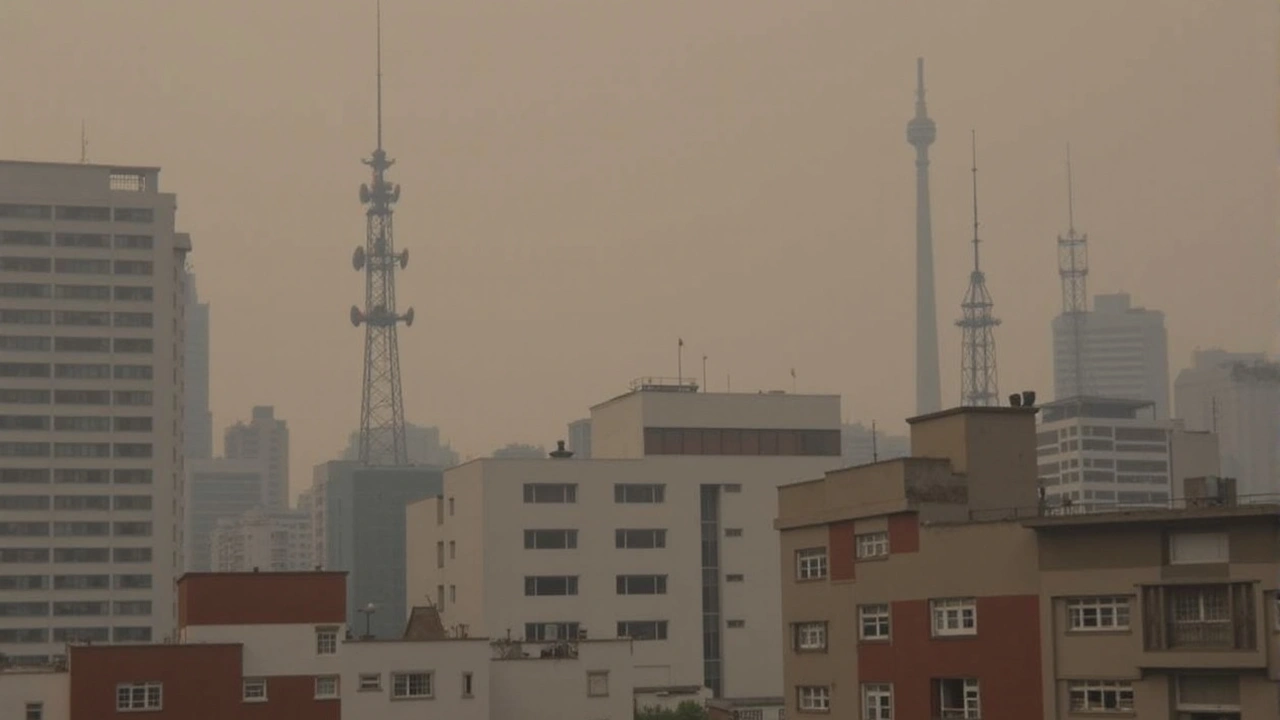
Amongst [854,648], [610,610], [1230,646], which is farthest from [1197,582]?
[610,610]

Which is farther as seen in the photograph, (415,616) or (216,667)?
(415,616)

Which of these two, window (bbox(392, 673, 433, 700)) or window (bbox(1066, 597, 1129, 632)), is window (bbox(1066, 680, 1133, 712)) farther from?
window (bbox(392, 673, 433, 700))

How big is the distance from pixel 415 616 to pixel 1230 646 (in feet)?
154

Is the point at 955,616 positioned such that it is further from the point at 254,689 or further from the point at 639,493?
the point at 639,493

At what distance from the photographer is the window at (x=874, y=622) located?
67188 mm

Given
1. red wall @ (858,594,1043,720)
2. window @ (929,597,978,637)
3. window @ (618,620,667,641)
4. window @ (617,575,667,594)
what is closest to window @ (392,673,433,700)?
red wall @ (858,594,1043,720)

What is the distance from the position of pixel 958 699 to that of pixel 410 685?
31.4m

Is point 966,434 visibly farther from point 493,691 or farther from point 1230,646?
point 493,691

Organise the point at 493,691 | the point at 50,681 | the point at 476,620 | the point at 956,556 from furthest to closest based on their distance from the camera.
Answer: the point at 476,620, the point at 493,691, the point at 50,681, the point at 956,556

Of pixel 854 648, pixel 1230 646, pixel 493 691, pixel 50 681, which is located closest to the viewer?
pixel 1230 646

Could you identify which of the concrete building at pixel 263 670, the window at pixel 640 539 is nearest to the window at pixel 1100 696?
the concrete building at pixel 263 670

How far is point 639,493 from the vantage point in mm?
129500

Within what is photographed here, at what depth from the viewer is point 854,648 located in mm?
68938

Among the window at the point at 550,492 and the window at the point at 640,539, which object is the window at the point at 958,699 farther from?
the window at the point at 550,492
